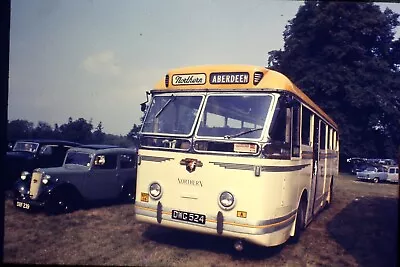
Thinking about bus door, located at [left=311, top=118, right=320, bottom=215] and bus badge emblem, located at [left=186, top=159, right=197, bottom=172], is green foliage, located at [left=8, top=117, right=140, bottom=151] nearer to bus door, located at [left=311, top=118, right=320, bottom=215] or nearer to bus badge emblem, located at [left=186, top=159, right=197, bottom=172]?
bus badge emblem, located at [left=186, top=159, right=197, bottom=172]

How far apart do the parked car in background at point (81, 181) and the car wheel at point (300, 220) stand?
504cm

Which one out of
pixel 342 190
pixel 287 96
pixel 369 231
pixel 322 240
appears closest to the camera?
pixel 287 96

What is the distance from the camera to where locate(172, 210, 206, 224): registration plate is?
4.91 m

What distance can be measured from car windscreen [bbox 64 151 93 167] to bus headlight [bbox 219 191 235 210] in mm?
4868

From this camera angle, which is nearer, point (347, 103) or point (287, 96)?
point (287, 96)

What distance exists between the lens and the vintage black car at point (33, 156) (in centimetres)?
909

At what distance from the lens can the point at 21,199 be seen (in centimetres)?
762

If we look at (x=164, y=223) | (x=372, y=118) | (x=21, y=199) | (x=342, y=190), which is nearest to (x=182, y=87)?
(x=164, y=223)

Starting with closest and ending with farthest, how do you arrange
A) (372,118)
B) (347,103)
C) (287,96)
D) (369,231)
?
(287,96), (369,231), (372,118), (347,103)

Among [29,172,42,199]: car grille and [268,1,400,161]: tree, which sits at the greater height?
[268,1,400,161]: tree

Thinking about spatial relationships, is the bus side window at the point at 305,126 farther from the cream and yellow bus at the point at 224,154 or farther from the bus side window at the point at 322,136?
the bus side window at the point at 322,136

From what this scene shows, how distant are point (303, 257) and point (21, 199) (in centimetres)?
647

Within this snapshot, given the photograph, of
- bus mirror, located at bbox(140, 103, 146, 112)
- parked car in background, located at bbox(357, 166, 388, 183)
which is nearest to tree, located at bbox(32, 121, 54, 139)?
bus mirror, located at bbox(140, 103, 146, 112)

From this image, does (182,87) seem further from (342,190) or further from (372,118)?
(342,190)
